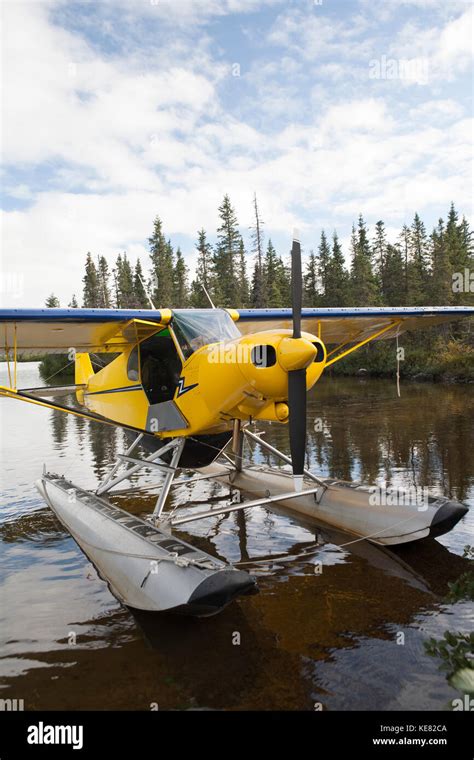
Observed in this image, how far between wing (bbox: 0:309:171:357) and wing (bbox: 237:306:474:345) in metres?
1.66

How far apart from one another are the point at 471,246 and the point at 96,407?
47.2 meters

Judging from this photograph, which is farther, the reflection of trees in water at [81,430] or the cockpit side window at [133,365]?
the reflection of trees in water at [81,430]

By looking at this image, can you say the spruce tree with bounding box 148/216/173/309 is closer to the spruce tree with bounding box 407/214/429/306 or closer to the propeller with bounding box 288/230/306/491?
the spruce tree with bounding box 407/214/429/306

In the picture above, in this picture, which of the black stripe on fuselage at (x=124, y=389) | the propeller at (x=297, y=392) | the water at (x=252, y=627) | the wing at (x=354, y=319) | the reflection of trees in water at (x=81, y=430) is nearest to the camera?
the water at (x=252, y=627)

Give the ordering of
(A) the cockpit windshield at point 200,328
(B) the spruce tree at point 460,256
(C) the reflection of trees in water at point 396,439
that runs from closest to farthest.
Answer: (A) the cockpit windshield at point 200,328 → (C) the reflection of trees in water at point 396,439 → (B) the spruce tree at point 460,256

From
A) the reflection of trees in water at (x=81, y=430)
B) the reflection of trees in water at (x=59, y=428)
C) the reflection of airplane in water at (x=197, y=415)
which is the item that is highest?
the reflection of airplane in water at (x=197, y=415)

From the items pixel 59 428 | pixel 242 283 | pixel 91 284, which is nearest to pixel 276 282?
pixel 242 283

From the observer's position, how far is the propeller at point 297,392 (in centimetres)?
471

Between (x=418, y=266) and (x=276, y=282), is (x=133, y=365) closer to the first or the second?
(x=418, y=266)

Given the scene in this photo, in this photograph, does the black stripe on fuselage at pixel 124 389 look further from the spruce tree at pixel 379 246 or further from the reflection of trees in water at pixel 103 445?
the spruce tree at pixel 379 246

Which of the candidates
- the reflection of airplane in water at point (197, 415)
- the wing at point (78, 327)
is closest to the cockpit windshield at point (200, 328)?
the reflection of airplane in water at point (197, 415)

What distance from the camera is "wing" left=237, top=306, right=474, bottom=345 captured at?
7.80 metres

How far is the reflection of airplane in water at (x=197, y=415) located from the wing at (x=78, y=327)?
21mm

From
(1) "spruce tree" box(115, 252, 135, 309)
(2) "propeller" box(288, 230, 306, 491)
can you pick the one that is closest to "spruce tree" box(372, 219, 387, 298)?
(1) "spruce tree" box(115, 252, 135, 309)
